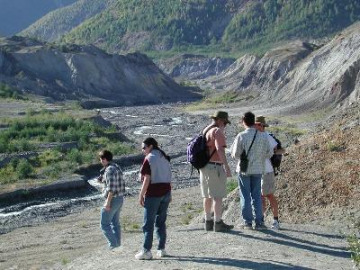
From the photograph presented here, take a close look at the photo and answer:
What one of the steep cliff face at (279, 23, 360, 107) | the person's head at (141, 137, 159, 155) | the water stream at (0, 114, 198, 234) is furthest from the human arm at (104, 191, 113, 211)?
the steep cliff face at (279, 23, 360, 107)

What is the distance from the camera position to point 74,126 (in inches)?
2394

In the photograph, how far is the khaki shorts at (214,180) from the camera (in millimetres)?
13500

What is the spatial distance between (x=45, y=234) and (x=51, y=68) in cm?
9496

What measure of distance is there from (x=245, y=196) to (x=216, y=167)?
1.06 meters

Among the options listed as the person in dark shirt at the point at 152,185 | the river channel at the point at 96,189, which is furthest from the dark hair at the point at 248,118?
the river channel at the point at 96,189

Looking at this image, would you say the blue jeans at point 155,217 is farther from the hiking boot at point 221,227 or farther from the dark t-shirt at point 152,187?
the hiking boot at point 221,227

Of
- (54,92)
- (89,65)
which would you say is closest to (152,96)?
(89,65)

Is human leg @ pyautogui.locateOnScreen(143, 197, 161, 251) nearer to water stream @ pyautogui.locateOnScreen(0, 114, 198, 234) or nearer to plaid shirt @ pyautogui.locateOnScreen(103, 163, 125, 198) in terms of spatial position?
plaid shirt @ pyautogui.locateOnScreen(103, 163, 125, 198)

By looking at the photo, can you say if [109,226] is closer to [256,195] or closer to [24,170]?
[256,195]

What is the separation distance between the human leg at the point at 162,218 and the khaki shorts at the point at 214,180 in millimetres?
1193

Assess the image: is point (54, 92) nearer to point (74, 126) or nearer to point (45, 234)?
point (74, 126)

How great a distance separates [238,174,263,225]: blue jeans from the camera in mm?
13953

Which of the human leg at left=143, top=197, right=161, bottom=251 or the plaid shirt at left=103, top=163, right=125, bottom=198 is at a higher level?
the plaid shirt at left=103, top=163, right=125, bottom=198

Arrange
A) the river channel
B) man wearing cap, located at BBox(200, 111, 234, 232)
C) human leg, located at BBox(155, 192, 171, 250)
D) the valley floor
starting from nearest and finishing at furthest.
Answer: the valley floor < human leg, located at BBox(155, 192, 171, 250) < man wearing cap, located at BBox(200, 111, 234, 232) < the river channel
